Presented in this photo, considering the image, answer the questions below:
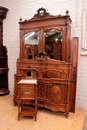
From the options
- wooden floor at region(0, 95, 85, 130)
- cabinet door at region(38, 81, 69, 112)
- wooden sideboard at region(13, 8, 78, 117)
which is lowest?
wooden floor at region(0, 95, 85, 130)

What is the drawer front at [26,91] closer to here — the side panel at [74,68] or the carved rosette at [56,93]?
the carved rosette at [56,93]

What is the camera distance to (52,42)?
9.19 ft

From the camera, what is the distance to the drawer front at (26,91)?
2.33 m

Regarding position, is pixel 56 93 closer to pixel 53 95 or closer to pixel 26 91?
pixel 53 95

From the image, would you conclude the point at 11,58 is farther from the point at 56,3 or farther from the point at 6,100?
the point at 56,3

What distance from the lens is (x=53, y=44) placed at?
2.79 meters

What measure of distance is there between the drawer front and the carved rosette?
405mm

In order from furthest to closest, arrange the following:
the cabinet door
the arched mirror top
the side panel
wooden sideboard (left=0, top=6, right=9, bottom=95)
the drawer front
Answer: wooden sideboard (left=0, top=6, right=9, bottom=95)
the arched mirror top
the side panel
the cabinet door
the drawer front

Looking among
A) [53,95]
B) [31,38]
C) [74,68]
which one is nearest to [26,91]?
[53,95]

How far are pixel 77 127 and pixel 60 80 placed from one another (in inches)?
32.6

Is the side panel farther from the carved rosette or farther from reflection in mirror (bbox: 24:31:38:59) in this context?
reflection in mirror (bbox: 24:31:38:59)

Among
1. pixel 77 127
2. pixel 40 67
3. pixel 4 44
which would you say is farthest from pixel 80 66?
pixel 4 44

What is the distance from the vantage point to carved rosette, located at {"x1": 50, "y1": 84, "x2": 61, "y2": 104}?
8.11 feet

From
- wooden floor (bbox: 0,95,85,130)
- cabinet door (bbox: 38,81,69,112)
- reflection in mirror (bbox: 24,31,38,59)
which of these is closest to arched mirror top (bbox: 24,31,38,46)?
reflection in mirror (bbox: 24,31,38,59)
